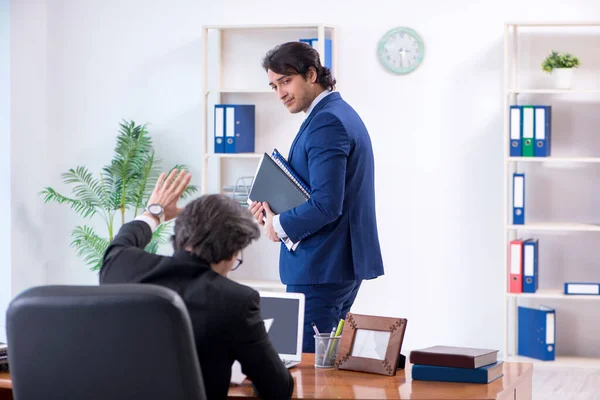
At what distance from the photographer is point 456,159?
5070 millimetres

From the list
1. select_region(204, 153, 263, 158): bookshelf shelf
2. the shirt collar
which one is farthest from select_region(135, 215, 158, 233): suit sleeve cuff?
select_region(204, 153, 263, 158): bookshelf shelf

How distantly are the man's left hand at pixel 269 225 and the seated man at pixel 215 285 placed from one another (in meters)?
0.82

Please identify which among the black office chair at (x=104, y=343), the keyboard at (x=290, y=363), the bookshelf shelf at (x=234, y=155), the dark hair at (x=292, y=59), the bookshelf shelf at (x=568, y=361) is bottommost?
the bookshelf shelf at (x=568, y=361)

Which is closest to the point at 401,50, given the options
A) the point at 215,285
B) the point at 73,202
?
the point at 73,202

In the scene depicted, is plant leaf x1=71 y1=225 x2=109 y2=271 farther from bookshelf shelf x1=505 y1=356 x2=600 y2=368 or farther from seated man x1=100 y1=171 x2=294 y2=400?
seated man x1=100 y1=171 x2=294 y2=400

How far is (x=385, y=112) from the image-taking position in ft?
16.9

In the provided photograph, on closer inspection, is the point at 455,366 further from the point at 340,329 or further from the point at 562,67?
the point at 562,67

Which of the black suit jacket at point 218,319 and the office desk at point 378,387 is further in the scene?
the office desk at point 378,387

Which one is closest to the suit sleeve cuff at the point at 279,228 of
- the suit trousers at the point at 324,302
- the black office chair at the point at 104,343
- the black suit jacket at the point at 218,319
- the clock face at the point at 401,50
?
the suit trousers at the point at 324,302

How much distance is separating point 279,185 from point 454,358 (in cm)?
95

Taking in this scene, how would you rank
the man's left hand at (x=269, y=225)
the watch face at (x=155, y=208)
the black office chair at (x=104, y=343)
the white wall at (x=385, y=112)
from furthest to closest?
1. the white wall at (x=385, y=112)
2. the man's left hand at (x=269, y=225)
3. the watch face at (x=155, y=208)
4. the black office chair at (x=104, y=343)

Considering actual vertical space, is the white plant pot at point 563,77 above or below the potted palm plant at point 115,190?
above

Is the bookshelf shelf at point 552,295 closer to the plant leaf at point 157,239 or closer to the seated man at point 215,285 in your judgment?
the plant leaf at point 157,239

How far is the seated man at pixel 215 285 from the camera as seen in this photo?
1.75 m
